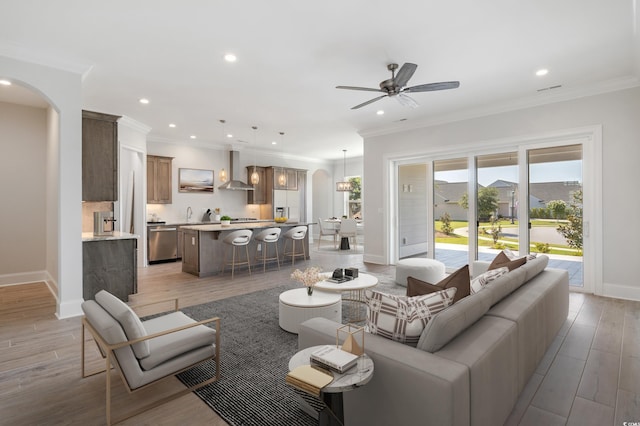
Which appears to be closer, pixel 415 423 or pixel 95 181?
pixel 415 423

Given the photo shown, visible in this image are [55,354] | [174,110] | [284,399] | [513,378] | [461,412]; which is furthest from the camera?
[174,110]

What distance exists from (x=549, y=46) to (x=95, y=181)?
6002mm

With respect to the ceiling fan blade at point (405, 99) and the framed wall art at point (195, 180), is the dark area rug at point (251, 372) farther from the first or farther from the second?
the framed wall art at point (195, 180)

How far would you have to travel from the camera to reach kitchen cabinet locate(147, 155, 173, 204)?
7750mm

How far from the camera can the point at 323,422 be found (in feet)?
5.28

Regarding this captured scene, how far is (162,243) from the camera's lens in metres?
7.54

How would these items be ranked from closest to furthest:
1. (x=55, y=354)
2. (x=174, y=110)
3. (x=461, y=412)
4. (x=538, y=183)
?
(x=461, y=412) → (x=55, y=354) → (x=538, y=183) → (x=174, y=110)

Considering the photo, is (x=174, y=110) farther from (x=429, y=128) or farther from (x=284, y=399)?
(x=284, y=399)

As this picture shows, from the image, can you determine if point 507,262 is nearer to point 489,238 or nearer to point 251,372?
point 251,372

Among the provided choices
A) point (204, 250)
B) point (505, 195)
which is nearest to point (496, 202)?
point (505, 195)

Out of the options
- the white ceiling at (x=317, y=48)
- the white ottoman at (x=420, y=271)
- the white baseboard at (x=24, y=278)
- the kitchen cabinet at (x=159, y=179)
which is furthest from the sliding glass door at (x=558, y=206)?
the white baseboard at (x=24, y=278)

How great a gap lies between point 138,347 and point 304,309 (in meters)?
1.57

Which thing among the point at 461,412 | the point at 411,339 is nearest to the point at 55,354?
the point at 411,339

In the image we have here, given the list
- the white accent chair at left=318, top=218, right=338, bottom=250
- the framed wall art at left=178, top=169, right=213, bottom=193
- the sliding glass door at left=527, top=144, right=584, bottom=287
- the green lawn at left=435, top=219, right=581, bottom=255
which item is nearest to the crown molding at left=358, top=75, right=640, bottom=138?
the sliding glass door at left=527, top=144, right=584, bottom=287
